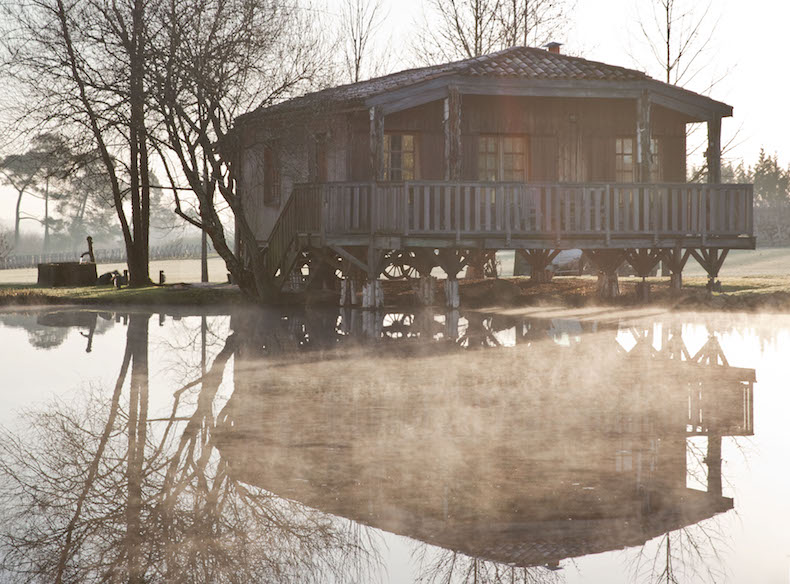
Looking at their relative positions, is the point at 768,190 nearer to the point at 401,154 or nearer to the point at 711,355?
the point at 401,154

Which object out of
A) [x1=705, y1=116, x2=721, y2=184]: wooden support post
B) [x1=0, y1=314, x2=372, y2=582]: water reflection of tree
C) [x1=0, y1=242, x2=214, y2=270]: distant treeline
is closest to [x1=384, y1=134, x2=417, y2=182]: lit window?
[x1=705, y1=116, x2=721, y2=184]: wooden support post

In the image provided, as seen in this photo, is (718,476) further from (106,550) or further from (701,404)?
(106,550)

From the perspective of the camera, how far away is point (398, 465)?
737 cm

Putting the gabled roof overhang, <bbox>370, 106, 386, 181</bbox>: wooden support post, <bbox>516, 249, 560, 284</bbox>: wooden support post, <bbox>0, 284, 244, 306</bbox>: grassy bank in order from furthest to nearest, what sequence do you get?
<bbox>516, 249, 560, 284</bbox>: wooden support post < <bbox>0, 284, 244, 306</bbox>: grassy bank < the gabled roof overhang < <bbox>370, 106, 386, 181</bbox>: wooden support post

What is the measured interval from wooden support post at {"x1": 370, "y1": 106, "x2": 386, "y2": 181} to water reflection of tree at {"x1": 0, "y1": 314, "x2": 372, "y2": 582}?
13926mm

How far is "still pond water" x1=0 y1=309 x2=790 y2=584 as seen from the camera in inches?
→ 211

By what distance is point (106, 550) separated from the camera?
17.9ft

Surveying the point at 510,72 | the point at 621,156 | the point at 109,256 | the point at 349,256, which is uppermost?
the point at 510,72

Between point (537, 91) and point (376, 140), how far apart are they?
150 inches

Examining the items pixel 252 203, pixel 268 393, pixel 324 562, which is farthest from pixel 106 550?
pixel 252 203

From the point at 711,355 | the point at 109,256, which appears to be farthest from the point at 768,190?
the point at 711,355

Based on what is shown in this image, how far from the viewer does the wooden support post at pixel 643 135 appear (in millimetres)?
23594

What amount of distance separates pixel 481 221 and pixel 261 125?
5.43 meters

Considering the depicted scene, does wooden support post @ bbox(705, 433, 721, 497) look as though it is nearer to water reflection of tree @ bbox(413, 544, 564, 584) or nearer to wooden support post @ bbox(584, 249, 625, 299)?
water reflection of tree @ bbox(413, 544, 564, 584)
